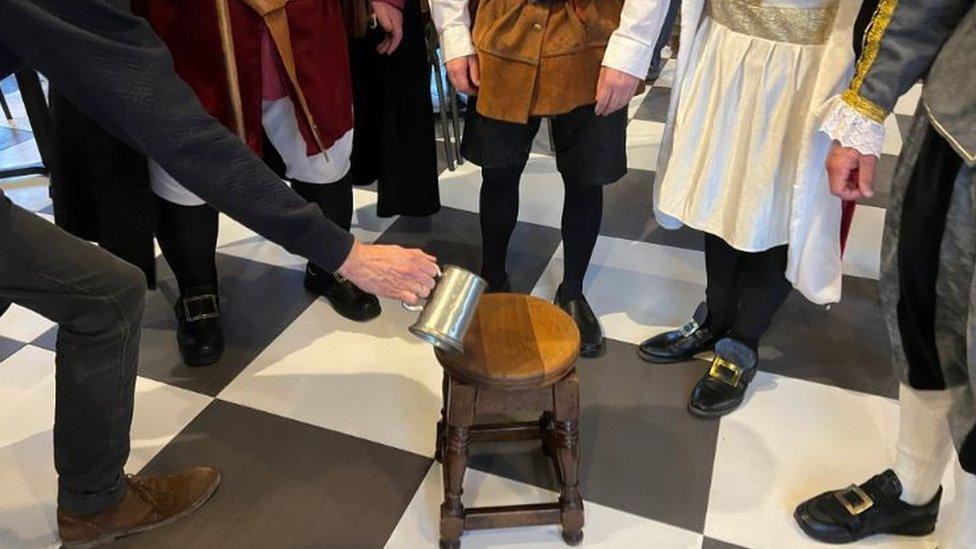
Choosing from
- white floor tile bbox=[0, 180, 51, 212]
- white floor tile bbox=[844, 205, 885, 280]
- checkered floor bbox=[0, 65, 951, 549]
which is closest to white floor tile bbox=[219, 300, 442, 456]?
checkered floor bbox=[0, 65, 951, 549]

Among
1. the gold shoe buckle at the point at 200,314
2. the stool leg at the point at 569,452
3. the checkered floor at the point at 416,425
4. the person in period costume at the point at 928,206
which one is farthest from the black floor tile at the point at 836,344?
the gold shoe buckle at the point at 200,314

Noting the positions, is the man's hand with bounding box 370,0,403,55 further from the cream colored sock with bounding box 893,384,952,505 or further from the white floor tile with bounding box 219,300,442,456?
the cream colored sock with bounding box 893,384,952,505

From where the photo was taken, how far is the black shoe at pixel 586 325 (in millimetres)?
1798

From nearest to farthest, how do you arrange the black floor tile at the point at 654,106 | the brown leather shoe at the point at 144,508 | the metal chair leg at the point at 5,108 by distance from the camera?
the brown leather shoe at the point at 144,508
the metal chair leg at the point at 5,108
the black floor tile at the point at 654,106

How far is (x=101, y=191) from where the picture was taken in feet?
5.12

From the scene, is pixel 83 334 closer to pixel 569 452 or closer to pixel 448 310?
pixel 448 310

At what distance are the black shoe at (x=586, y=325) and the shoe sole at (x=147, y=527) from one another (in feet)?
2.78

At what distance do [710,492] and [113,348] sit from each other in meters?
1.06

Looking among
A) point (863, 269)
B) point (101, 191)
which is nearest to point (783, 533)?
point (863, 269)

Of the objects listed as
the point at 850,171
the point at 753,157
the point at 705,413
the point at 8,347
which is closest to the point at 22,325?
the point at 8,347

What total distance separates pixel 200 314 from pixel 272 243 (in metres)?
0.41

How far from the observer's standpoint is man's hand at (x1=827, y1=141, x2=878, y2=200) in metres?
1.15

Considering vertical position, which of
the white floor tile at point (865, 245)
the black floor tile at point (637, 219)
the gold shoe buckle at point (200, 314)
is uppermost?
the gold shoe buckle at point (200, 314)

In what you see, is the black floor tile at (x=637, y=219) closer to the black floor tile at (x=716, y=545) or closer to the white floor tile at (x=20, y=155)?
the black floor tile at (x=716, y=545)
